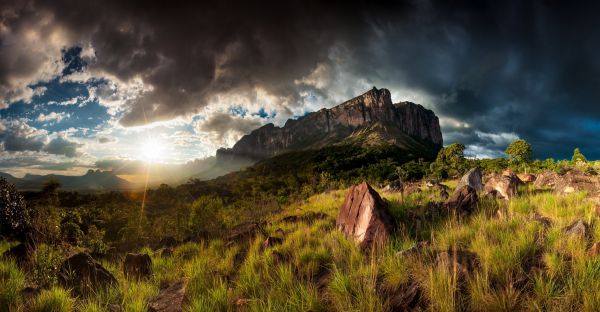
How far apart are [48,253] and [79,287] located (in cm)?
149

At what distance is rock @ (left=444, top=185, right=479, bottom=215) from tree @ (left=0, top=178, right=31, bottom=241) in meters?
13.2

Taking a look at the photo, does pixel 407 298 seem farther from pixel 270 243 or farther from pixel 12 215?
pixel 12 215

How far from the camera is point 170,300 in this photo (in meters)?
4.52

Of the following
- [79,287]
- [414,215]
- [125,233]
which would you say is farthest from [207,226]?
[414,215]

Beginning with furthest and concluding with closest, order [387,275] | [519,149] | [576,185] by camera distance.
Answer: [519,149], [576,185], [387,275]

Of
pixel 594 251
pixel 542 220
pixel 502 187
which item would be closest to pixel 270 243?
pixel 594 251

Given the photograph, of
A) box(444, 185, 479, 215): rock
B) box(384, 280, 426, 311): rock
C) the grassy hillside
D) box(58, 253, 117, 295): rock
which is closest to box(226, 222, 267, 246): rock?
the grassy hillside

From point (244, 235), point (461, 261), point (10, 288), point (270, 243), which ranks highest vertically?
point (461, 261)

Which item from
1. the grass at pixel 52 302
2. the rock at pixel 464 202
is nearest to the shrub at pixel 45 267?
the grass at pixel 52 302

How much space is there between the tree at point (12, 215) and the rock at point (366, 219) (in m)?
9.87

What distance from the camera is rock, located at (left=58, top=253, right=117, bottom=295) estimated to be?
16.9ft

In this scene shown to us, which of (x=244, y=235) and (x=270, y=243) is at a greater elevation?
(x=270, y=243)

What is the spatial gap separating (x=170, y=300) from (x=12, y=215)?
323 inches

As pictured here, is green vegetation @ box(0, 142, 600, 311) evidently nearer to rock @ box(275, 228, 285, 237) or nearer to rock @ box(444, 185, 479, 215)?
rock @ box(444, 185, 479, 215)
